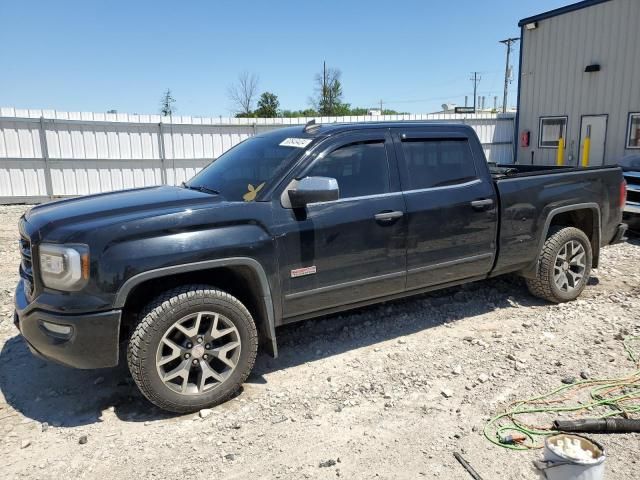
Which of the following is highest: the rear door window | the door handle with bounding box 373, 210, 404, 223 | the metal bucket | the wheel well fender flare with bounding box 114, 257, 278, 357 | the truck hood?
the rear door window

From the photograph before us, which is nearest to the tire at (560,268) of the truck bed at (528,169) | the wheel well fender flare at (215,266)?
the truck bed at (528,169)

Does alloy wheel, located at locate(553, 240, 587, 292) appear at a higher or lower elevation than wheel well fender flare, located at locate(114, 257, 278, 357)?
lower

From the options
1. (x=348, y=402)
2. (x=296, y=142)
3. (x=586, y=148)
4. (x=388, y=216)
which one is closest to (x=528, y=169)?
(x=388, y=216)

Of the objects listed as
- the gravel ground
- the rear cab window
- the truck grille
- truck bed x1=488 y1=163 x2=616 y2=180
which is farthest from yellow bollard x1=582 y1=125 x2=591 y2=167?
the truck grille

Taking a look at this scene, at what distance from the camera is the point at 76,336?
10.0 feet

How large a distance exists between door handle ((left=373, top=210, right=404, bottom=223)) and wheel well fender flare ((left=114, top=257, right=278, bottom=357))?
104 centimetres

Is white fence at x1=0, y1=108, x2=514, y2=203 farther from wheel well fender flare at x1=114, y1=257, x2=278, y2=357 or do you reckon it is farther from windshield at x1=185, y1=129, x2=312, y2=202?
wheel well fender flare at x1=114, y1=257, x2=278, y2=357

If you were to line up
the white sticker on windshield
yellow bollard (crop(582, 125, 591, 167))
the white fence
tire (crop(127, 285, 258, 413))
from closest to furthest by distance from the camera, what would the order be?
tire (crop(127, 285, 258, 413)) → the white sticker on windshield → the white fence → yellow bollard (crop(582, 125, 591, 167))

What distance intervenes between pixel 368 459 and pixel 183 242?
1752 millimetres

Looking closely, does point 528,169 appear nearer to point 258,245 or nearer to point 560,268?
point 560,268

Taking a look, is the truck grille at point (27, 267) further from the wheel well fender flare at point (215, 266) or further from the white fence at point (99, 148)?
the white fence at point (99, 148)

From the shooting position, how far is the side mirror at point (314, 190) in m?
3.48

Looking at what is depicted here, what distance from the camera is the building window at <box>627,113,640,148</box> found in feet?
45.8

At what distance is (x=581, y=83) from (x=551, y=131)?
1812 mm
